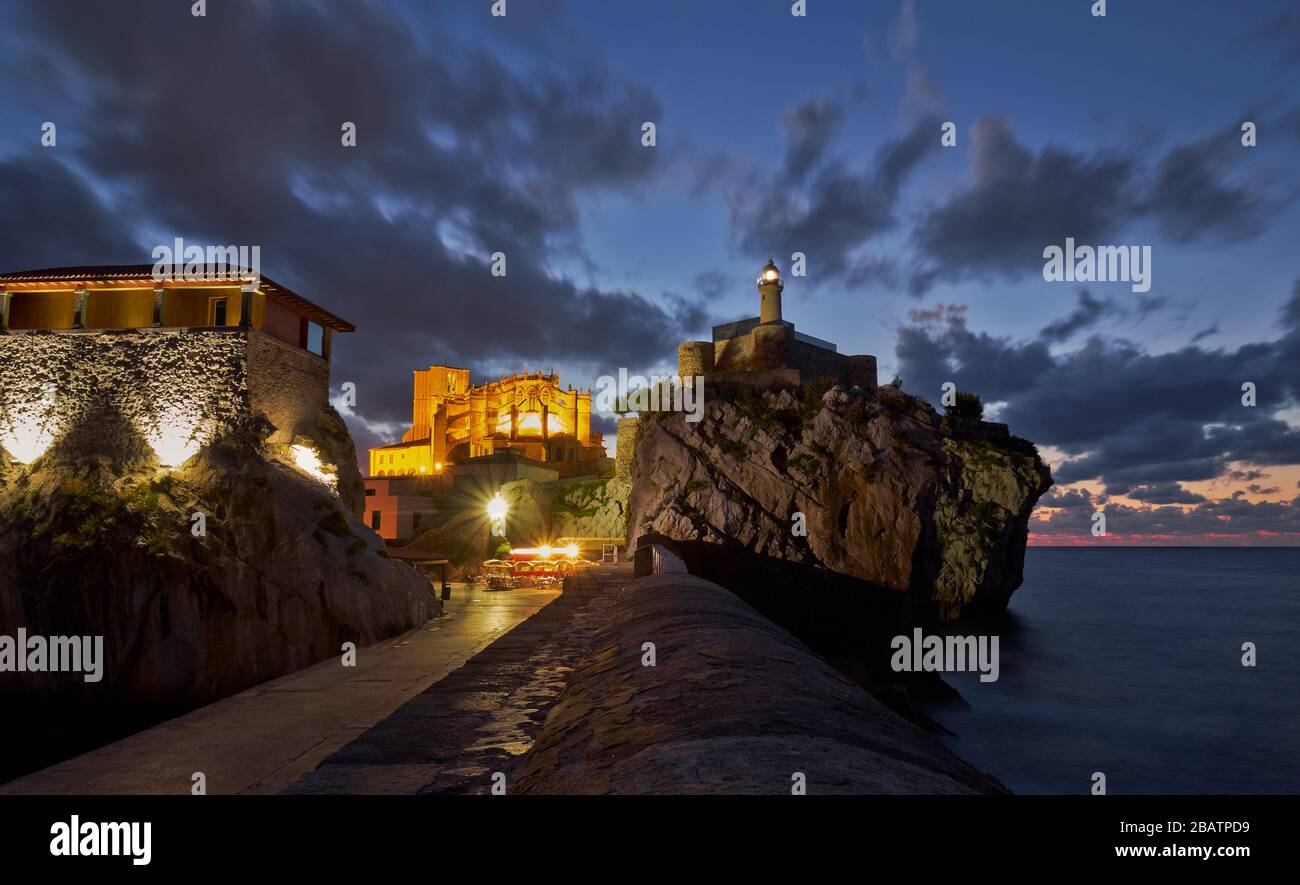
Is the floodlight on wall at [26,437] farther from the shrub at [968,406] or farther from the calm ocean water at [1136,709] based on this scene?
the shrub at [968,406]

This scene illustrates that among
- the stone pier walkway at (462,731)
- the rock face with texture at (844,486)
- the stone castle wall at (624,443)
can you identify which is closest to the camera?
the stone pier walkway at (462,731)

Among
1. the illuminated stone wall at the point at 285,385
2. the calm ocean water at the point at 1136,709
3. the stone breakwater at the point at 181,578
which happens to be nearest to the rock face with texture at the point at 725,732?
the stone breakwater at the point at 181,578

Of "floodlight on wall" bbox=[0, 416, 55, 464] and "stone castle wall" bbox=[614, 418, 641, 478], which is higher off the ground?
"stone castle wall" bbox=[614, 418, 641, 478]

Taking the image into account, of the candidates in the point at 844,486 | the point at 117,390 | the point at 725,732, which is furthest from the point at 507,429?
the point at 725,732

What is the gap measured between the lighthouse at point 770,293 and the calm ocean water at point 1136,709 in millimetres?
25227

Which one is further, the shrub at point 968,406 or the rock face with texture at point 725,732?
the shrub at point 968,406

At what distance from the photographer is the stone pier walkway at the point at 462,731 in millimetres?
3598

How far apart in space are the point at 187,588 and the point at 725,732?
2385cm

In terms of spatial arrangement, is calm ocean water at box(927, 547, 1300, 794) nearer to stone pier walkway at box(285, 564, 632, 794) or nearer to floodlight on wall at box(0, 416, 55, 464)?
stone pier walkway at box(285, 564, 632, 794)

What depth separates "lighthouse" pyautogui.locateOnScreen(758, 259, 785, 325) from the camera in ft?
157

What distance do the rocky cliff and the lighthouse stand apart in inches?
1298

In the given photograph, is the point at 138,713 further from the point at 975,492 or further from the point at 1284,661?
the point at 1284,661

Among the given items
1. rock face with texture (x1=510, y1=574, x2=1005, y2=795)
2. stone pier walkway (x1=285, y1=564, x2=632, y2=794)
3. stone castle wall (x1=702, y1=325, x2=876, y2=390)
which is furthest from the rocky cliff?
stone castle wall (x1=702, y1=325, x2=876, y2=390)
